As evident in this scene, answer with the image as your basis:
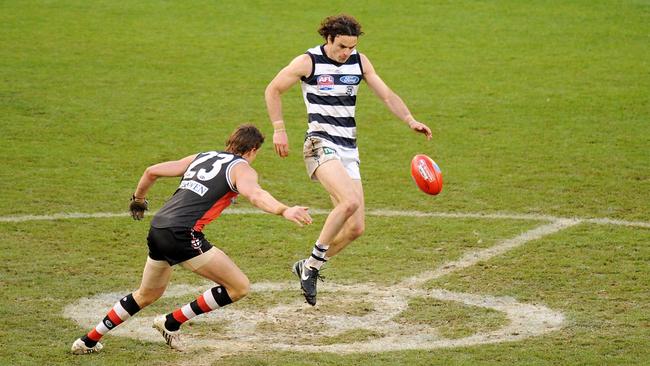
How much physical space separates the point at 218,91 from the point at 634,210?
369 inches

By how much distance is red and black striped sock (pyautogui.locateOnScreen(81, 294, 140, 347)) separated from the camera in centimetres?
→ 1012

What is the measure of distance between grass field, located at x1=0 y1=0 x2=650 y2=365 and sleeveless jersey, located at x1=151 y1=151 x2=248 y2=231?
46.8 inches

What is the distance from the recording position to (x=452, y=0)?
28031mm

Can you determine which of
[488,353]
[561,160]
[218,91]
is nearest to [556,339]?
[488,353]

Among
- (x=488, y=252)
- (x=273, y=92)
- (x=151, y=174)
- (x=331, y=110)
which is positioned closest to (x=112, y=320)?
(x=151, y=174)

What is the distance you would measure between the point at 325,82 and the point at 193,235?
2697 mm

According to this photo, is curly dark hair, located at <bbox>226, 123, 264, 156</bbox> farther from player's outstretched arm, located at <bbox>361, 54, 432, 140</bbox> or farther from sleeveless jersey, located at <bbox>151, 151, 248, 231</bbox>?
player's outstretched arm, located at <bbox>361, 54, 432, 140</bbox>

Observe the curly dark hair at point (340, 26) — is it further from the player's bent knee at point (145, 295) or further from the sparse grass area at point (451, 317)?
the player's bent knee at point (145, 295)

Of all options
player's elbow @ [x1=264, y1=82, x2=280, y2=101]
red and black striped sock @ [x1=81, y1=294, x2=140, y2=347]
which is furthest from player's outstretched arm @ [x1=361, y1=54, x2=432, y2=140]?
red and black striped sock @ [x1=81, y1=294, x2=140, y2=347]

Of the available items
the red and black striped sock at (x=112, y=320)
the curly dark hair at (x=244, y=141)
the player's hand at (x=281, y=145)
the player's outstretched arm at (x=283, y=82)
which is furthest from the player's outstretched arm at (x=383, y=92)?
the red and black striped sock at (x=112, y=320)

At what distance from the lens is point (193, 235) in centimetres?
998

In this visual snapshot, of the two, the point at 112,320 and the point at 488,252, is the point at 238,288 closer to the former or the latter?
the point at 112,320

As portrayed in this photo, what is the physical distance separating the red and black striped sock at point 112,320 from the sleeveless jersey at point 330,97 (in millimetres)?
2802

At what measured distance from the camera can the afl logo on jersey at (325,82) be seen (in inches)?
470
